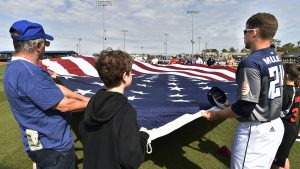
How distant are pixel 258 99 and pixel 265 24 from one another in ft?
1.85

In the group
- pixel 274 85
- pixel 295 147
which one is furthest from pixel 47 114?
pixel 295 147

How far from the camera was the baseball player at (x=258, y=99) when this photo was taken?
209 cm

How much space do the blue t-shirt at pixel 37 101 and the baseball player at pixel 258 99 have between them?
129cm

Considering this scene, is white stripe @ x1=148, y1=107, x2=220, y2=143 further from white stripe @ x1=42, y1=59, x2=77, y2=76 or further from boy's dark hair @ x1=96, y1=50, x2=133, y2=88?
white stripe @ x1=42, y1=59, x2=77, y2=76

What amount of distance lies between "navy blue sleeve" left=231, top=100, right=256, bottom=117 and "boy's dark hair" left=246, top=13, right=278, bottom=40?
530 millimetres

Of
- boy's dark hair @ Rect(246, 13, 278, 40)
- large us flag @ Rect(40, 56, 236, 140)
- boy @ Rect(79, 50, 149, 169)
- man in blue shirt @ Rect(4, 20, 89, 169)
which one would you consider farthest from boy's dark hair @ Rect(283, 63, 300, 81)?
man in blue shirt @ Rect(4, 20, 89, 169)

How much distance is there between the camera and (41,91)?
192 centimetres

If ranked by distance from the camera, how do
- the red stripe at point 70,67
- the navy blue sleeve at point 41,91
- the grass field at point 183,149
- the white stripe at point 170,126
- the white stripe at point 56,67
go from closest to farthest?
the navy blue sleeve at point 41,91, the white stripe at point 170,126, the grass field at point 183,149, the white stripe at point 56,67, the red stripe at point 70,67

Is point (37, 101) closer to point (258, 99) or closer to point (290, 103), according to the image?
point (258, 99)

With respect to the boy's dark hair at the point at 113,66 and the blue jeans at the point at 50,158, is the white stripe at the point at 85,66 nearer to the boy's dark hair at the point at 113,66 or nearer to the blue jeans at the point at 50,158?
the blue jeans at the point at 50,158

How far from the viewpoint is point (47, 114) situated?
2029 mm

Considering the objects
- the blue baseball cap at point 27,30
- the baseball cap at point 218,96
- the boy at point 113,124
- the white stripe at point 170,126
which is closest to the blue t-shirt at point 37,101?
the blue baseball cap at point 27,30

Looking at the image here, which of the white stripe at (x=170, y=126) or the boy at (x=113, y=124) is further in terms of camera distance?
the white stripe at (x=170, y=126)

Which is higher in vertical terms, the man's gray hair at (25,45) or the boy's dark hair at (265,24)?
the boy's dark hair at (265,24)
